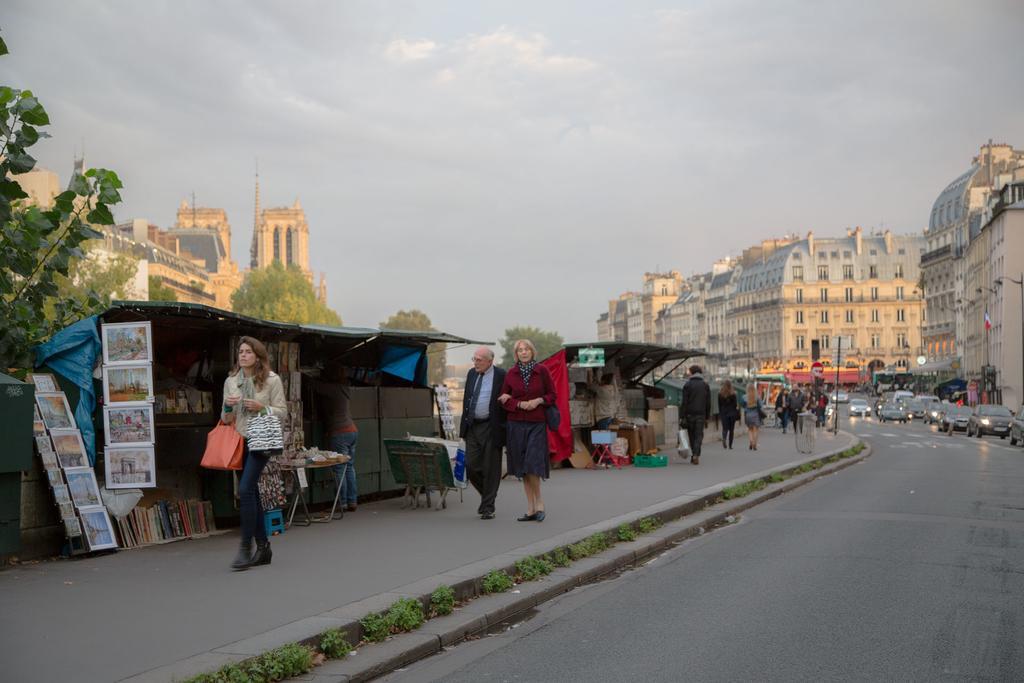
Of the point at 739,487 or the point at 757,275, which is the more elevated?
the point at 757,275

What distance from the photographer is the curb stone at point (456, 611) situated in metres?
6.70

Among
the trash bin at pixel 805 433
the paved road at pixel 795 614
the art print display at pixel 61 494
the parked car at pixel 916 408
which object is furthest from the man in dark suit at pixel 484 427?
the parked car at pixel 916 408

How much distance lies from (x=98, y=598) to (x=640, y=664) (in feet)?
13.0

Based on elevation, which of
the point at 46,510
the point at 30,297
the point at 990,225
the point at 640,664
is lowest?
the point at 640,664

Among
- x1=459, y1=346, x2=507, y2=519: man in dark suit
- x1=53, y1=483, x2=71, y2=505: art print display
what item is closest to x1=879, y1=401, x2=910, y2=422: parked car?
x1=459, y1=346, x2=507, y2=519: man in dark suit

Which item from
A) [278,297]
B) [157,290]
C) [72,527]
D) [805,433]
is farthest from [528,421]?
[278,297]

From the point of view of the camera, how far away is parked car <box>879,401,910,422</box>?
75.9m

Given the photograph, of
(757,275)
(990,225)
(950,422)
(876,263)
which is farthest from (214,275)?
(950,422)

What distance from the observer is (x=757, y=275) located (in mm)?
176625

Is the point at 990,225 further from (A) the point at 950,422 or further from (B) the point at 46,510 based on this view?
(B) the point at 46,510

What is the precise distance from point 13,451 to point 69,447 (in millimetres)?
1166

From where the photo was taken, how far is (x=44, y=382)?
1095 centimetres

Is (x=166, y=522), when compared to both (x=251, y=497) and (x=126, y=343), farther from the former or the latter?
(x=251, y=497)

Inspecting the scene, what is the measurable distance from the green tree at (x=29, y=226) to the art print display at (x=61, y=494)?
1547mm
